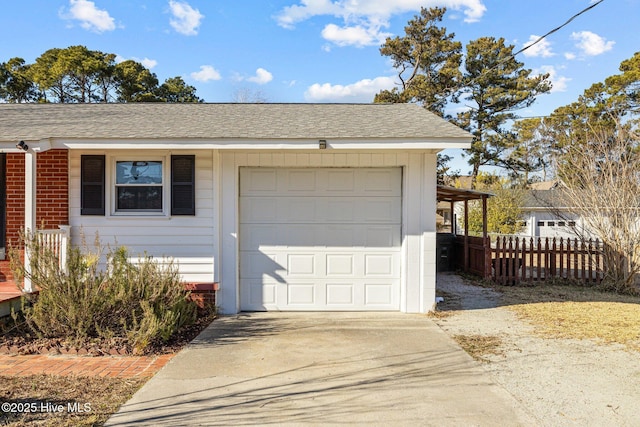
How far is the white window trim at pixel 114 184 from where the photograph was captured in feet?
22.9

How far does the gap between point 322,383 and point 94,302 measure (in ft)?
10.3

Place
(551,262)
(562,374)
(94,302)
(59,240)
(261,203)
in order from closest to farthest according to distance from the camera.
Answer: (562,374) < (94,302) < (59,240) < (261,203) < (551,262)

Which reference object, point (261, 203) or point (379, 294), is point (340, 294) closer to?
point (379, 294)

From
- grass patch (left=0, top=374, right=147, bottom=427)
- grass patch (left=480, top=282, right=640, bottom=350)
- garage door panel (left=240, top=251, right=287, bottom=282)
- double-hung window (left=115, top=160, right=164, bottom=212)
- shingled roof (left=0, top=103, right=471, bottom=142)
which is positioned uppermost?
shingled roof (left=0, top=103, right=471, bottom=142)

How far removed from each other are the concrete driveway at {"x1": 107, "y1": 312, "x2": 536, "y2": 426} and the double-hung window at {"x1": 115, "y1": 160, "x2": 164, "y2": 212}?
2375mm

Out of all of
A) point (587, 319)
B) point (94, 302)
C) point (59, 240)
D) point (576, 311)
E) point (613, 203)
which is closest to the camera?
point (94, 302)

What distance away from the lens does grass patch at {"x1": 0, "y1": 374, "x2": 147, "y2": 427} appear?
3320 mm

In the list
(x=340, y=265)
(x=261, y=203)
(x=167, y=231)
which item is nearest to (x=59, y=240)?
(x=167, y=231)

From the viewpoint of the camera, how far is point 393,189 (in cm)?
729

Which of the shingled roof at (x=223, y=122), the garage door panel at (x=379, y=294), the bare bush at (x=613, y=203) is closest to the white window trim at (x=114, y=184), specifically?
the shingled roof at (x=223, y=122)

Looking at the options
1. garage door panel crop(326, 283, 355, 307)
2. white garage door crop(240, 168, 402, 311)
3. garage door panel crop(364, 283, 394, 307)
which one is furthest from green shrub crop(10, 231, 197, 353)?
garage door panel crop(364, 283, 394, 307)

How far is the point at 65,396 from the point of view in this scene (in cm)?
380

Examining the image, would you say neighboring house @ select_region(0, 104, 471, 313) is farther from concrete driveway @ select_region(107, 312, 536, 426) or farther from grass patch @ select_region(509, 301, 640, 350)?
grass patch @ select_region(509, 301, 640, 350)

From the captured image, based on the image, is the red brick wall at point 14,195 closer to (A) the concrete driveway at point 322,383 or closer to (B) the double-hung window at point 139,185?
(B) the double-hung window at point 139,185
